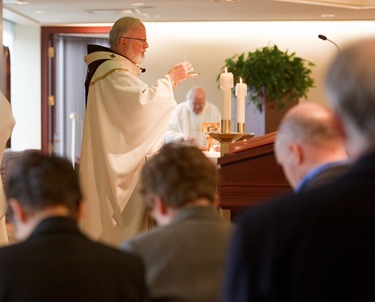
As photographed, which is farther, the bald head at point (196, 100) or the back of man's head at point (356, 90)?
the bald head at point (196, 100)

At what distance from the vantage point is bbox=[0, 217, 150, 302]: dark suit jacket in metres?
1.87

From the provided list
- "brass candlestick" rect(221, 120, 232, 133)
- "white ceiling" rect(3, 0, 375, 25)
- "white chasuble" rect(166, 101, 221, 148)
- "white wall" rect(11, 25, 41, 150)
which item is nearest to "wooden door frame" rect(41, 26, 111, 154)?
"white wall" rect(11, 25, 41, 150)

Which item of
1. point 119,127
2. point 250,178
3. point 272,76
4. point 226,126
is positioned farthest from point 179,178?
point 272,76

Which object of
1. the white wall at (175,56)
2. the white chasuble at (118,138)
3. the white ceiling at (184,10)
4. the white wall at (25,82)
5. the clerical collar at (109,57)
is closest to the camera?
the white chasuble at (118,138)

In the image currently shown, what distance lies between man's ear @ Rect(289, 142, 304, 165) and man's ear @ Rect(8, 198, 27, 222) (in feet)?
2.87

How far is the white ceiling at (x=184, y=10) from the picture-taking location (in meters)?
10.9

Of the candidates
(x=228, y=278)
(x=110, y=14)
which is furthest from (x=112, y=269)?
(x=110, y=14)

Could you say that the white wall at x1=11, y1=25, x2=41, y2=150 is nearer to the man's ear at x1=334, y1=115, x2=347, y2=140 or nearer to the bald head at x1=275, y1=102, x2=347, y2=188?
the bald head at x1=275, y1=102, x2=347, y2=188

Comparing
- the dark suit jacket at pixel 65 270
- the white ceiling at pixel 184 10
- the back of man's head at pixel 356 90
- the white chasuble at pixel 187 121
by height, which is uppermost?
the white ceiling at pixel 184 10

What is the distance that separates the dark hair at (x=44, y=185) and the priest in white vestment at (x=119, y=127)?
10.4ft

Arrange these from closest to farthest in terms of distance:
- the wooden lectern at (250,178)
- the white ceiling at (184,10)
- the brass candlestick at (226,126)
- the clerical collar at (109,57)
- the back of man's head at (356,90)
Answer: the back of man's head at (356,90), the wooden lectern at (250,178), the brass candlestick at (226,126), the clerical collar at (109,57), the white ceiling at (184,10)

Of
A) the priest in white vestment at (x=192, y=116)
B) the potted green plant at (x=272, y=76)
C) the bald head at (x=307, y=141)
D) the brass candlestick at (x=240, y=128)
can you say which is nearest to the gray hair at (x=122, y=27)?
the brass candlestick at (x=240, y=128)

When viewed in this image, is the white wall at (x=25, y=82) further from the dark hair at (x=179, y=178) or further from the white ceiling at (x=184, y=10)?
the dark hair at (x=179, y=178)

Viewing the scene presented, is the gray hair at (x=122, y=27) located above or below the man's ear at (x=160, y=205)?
above
